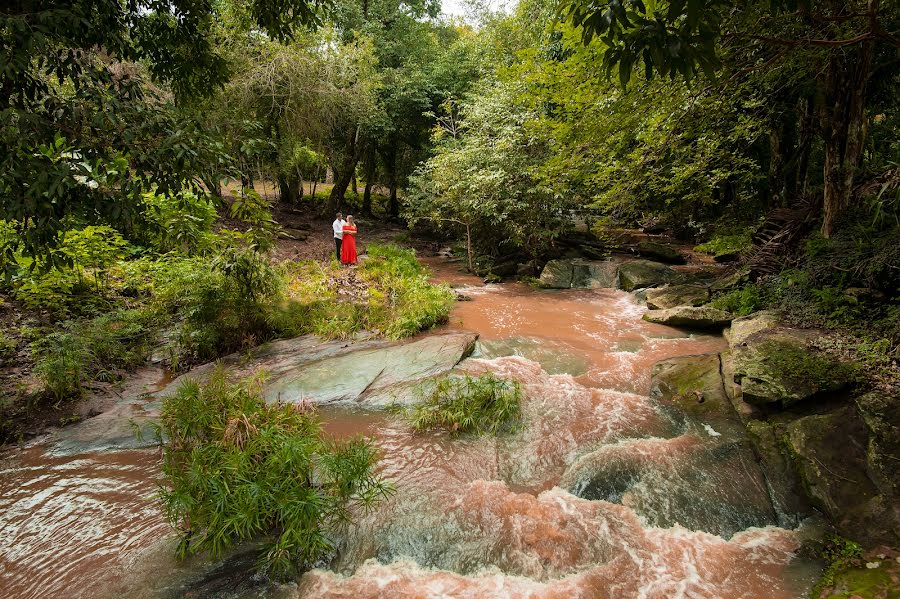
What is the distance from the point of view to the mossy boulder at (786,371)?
14.8 feet

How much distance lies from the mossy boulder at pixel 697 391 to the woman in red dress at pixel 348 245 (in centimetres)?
931

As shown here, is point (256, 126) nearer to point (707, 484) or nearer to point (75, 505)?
point (75, 505)

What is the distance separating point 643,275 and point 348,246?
8774 mm

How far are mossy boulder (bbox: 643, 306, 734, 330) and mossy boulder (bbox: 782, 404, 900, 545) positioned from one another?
139 inches

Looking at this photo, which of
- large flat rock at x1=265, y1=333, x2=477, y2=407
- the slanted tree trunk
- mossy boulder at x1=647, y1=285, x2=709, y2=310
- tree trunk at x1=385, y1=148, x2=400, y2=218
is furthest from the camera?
tree trunk at x1=385, y1=148, x2=400, y2=218

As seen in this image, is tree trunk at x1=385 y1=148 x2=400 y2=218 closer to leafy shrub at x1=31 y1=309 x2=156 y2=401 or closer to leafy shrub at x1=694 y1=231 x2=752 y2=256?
leafy shrub at x1=694 y1=231 x2=752 y2=256

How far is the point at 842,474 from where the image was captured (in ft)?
12.2

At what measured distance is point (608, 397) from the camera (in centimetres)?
579

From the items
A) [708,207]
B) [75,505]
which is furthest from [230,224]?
[708,207]

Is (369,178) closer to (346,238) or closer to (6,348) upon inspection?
(346,238)

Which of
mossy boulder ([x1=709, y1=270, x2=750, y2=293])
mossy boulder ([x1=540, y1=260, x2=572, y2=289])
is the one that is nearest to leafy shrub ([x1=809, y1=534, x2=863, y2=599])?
mossy boulder ([x1=709, y1=270, x2=750, y2=293])

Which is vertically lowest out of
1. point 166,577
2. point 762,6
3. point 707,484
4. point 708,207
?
point 707,484

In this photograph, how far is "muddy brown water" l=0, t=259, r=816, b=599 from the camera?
3221 millimetres

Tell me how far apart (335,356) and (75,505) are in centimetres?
377
